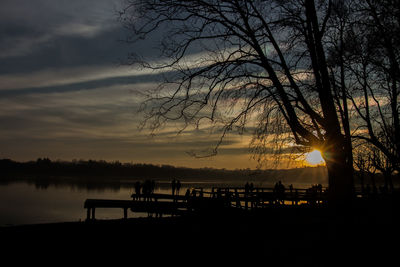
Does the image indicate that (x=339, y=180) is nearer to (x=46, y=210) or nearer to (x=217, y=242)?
(x=217, y=242)

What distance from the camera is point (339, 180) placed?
38.2ft

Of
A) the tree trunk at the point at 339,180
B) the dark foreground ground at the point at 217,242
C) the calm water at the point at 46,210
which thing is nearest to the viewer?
the dark foreground ground at the point at 217,242

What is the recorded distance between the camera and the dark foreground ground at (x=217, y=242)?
332 inches

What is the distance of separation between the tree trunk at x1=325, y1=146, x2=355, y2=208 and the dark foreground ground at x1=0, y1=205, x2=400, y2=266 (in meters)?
0.36

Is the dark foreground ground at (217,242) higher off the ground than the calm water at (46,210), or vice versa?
the dark foreground ground at (217,242)

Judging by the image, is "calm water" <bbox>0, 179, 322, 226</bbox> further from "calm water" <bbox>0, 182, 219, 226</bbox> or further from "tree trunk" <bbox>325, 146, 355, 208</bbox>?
"tree trunk" <bbox>325, 146, 355, 208</bbox>

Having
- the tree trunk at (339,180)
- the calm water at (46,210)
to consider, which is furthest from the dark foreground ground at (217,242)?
the calm water at (46,210)

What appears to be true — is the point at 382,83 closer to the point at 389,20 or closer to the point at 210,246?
the point at 389,20

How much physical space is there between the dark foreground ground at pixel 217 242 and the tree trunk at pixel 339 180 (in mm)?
357

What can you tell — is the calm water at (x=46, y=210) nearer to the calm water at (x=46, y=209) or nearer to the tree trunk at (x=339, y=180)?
the calm water at (x=46, y=209)

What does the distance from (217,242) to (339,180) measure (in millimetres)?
4233

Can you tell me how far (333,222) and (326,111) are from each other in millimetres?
3343

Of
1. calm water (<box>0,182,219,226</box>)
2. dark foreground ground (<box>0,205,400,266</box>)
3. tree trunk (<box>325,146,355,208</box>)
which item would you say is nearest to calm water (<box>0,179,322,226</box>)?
calm water (<box>0,182,219,226</box>)

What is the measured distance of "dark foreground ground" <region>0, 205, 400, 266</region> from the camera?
844cm
